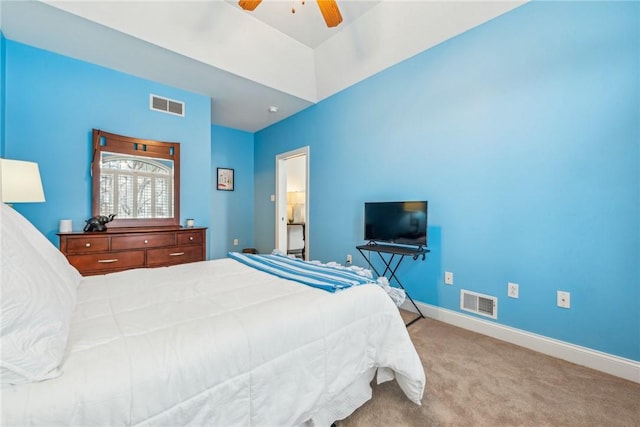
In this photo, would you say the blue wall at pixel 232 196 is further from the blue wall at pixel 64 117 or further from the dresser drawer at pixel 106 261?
the dresser drawer at pixel 106 261

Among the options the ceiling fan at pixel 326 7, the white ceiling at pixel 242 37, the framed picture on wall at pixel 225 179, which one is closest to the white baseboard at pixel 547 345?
the white ceiling at pixel 242 37

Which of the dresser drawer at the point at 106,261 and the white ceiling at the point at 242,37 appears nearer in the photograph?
the white ceiling at the point at 242,37

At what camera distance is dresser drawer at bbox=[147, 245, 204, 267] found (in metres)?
2.96

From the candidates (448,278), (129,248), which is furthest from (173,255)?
(448,278)

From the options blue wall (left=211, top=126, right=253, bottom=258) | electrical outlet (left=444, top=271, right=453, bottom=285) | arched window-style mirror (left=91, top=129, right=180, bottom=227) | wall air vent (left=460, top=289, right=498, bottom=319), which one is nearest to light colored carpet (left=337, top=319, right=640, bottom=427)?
wall air vent (left=460, top=289, right=498, bottom=319)

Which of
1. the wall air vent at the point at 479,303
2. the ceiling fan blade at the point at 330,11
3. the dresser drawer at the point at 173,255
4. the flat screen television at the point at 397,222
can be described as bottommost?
the wall air vent at the point at 479,303

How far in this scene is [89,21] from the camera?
2.28 metres

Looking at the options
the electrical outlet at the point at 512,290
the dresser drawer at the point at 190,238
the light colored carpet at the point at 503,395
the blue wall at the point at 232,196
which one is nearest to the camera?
the light colored carpet at the point at 503,395

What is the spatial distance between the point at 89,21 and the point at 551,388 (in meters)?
4.44

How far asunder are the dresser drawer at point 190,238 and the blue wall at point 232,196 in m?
1.54

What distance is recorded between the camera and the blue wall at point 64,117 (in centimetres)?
260

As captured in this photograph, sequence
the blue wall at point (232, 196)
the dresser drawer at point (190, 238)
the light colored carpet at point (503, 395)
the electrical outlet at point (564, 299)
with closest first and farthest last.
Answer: the light colored carpet at point (503, 395) → the electrical outlet at point (564, 299) → the dresser drawer at point (190, 238) → the blue wall at point (232, 196)

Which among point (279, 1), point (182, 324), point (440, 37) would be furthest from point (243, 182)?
point (182, 324)

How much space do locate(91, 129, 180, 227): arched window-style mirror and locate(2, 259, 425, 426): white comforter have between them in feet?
5.96
